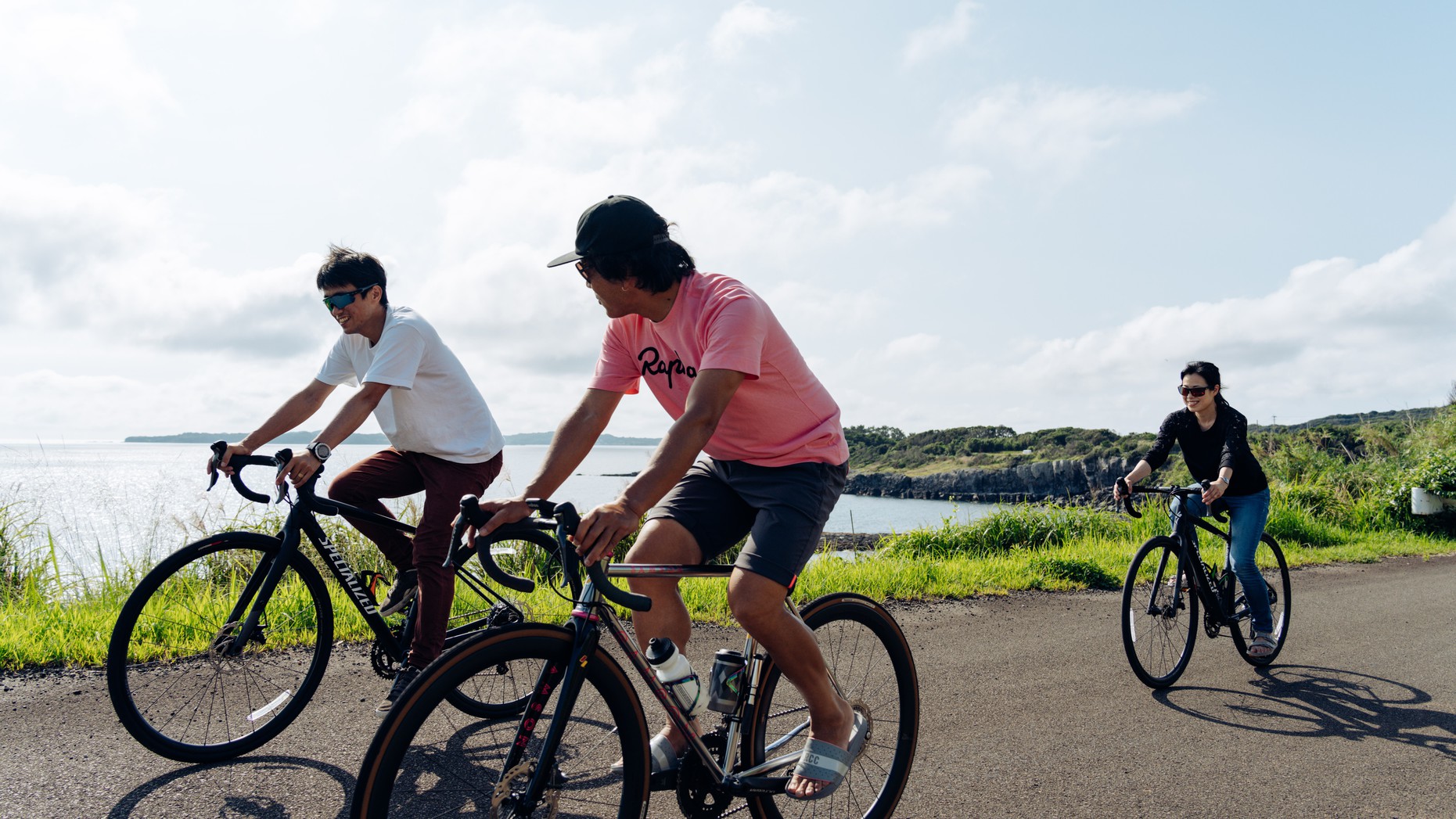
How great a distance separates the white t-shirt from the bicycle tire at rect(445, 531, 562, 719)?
21.3 inches

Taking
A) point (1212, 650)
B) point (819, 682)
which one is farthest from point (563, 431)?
point (1212, 650)

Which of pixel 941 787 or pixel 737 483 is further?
pixel 941 787

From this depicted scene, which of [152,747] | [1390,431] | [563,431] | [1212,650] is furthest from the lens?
[1390,431]

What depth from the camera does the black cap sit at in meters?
2.84

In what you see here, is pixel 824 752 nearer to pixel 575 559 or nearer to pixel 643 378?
pixel 575 559

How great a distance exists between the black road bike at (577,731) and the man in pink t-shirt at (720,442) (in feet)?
0.46

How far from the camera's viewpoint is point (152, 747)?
354cm

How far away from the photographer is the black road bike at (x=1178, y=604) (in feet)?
17.7

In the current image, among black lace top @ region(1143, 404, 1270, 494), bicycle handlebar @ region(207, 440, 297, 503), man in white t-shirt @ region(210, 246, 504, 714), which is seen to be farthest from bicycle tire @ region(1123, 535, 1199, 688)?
bicycle handlebar @ region(207, 440, 297, 503)

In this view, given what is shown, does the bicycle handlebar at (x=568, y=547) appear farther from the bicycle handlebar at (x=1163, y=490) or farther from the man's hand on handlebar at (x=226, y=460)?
the bicycle handlebar at (x=1163, y=490)

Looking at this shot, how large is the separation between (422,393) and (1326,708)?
521cm

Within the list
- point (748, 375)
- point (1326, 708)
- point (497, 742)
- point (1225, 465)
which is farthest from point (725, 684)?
point (1225, 465)

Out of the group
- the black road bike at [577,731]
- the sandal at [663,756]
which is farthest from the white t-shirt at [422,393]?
the sandal at [663,756]

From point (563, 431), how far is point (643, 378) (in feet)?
1.16
